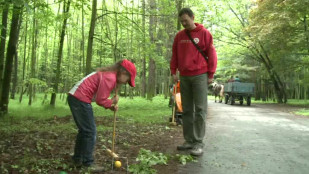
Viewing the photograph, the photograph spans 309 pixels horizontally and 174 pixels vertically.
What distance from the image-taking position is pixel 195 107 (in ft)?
15.4

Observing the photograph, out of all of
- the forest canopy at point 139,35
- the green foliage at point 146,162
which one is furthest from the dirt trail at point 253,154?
the forest canopy at point 139,35

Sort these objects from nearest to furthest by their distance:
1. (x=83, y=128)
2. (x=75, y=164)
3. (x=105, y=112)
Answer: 1. (x=83, y=128)
2. (x=75, y=164)
3. (x=105, y=112)

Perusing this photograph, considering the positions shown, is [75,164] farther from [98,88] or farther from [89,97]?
[98,88]

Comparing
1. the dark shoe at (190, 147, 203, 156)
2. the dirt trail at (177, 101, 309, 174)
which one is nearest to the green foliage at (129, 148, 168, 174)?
the dirt trail at (177, 101, 309, 174)

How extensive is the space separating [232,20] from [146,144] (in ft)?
80.8

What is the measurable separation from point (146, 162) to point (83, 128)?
38.0 inches

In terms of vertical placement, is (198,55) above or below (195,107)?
above

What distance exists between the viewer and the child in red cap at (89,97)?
132 inches

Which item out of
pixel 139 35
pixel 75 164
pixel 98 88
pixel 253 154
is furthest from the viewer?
Answer: pixel 139 35

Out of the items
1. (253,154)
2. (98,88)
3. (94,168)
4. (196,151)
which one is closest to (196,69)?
(196,151)

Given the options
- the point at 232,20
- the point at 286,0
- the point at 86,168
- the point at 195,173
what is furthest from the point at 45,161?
the point at 232,20

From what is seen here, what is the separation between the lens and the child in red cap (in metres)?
3.35

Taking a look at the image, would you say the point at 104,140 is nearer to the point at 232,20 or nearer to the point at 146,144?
the point at 146,144

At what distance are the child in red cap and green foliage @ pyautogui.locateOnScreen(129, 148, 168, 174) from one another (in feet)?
1.95
